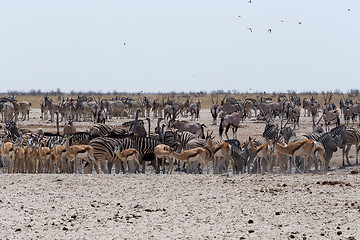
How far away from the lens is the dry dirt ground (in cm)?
781

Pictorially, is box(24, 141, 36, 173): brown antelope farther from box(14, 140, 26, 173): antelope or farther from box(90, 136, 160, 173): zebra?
box(90, 136, 160, 173): zebra

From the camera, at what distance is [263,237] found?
24.7ft

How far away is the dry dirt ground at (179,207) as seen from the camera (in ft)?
25.6

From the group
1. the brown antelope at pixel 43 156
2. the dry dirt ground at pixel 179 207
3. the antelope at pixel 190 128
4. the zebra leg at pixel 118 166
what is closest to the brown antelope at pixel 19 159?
the brown antelope at pixel 43 156

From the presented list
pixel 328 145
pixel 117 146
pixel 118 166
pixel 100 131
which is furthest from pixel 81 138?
pixel 328 145

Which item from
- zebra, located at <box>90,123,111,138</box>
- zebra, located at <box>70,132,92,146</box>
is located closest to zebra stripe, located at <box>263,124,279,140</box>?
zebra, located at <box>90,123,111,138</box>

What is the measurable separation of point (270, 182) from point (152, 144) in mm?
5666

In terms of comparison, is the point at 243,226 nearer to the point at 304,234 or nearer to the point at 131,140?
the point at 304,234

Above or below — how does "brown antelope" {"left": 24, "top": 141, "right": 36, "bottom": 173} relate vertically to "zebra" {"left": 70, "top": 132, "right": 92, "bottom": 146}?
below

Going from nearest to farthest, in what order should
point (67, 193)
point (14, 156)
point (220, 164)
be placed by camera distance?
1. point (67, 193)
2. point (14, 156)
3. point (220, 164)

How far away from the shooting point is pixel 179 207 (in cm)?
910

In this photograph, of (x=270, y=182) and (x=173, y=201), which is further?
(x=270, y=182)

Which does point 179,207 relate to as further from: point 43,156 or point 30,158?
point 30,158

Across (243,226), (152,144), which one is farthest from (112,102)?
(243,226)
